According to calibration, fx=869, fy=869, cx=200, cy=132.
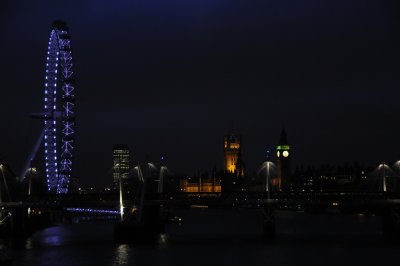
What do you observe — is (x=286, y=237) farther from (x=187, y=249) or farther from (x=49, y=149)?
(x=49, y=149)

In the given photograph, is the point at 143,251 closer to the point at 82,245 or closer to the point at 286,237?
the point at 82,245

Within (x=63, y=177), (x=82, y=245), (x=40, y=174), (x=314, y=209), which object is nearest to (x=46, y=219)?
(x=40, y=174)

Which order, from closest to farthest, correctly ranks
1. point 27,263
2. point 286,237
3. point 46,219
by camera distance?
point 27,263, point 286,237, point 46,219

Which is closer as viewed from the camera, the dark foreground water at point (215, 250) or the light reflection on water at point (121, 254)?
the light reflection on water at point (121, 254)

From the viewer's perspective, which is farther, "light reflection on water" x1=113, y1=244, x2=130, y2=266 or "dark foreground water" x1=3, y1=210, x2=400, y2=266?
"dark foreground water" x1=3, y1=210, x2=400, y2=266

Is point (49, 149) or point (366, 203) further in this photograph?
point (49, 149)

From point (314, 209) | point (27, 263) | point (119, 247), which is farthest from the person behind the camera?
point (314, 209)

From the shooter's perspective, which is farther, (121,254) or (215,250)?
(215,250)

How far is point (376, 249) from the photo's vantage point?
6309 cm

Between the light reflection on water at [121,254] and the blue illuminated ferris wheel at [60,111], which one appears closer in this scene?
the light reflection on water at [121,254]

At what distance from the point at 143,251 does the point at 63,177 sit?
24.8 m

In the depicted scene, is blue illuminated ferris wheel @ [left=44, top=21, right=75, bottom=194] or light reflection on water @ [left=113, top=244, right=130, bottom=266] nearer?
light reflection on water @ [left=113, top=244, right=130, bottom=266]

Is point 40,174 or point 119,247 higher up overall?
point 40,174

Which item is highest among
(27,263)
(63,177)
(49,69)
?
(49,69)
